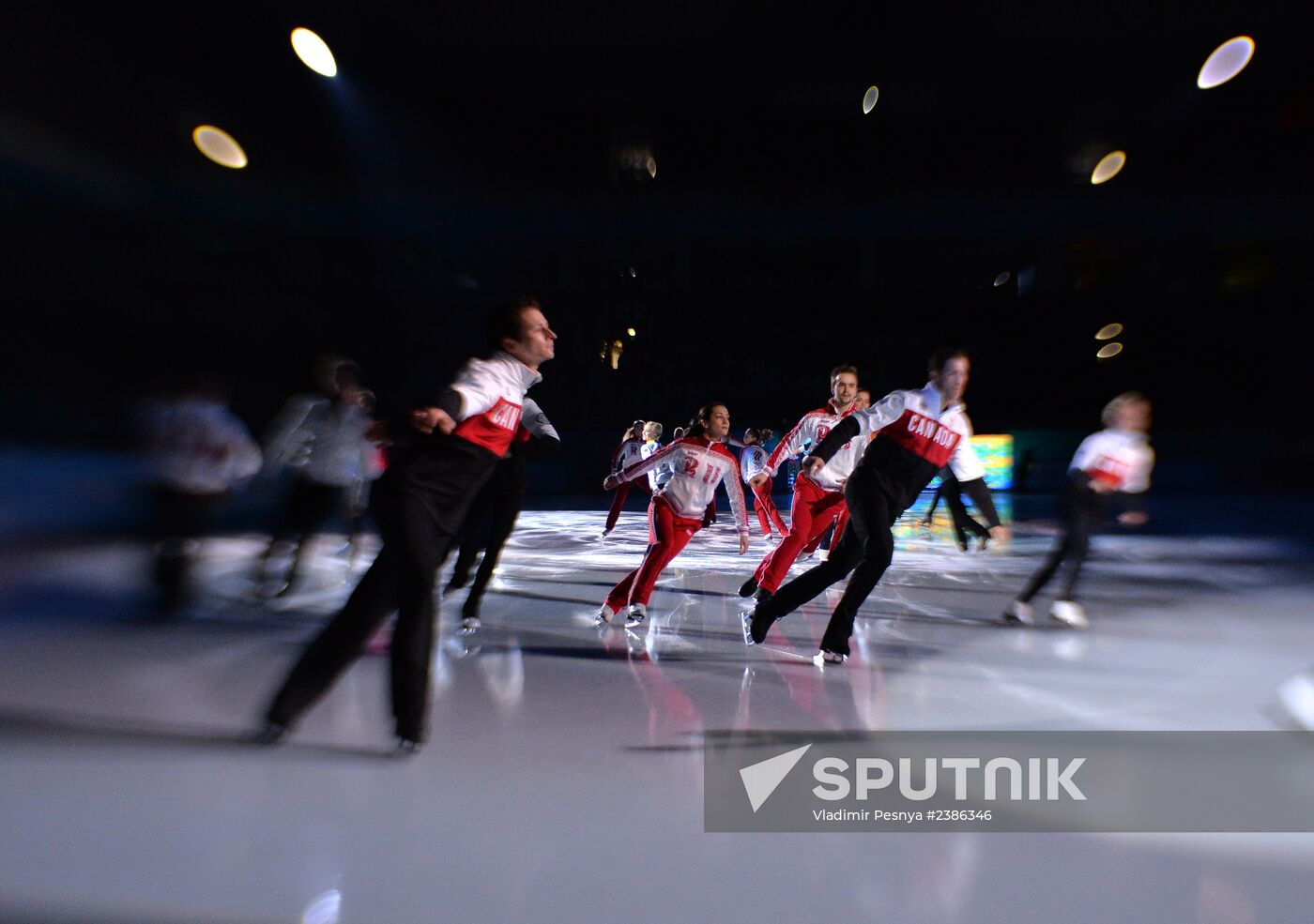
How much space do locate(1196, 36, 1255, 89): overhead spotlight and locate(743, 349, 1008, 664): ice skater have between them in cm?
972

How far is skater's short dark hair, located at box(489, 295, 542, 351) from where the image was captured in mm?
2594

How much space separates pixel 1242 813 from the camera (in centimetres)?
207

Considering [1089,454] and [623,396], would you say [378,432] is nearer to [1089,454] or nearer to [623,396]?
[1089,454]

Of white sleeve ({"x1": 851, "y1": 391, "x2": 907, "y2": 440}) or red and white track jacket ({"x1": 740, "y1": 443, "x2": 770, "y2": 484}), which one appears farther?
red and white track jacket ({"x1": 740, "y1": 443, "x2": 770, "y2": 484})

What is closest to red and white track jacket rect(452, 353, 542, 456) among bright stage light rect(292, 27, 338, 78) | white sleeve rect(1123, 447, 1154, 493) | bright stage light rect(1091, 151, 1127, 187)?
white sleeve rect(1123, 447, 1154, 493)

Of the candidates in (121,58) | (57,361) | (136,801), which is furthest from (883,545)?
(57,361)

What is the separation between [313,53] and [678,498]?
8613 millimetres

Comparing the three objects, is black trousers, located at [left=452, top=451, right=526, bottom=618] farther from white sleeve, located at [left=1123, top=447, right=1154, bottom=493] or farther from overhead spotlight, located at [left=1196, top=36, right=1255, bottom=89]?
overhead spotlight, located at [left=1196, top=36, right=1255, bottom=89]

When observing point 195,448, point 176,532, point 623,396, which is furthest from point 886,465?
point 623,396

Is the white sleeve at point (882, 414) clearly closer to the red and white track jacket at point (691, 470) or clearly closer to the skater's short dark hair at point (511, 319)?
the red and white track jacket at point (691, 470)

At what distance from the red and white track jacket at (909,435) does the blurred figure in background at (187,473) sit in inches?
145

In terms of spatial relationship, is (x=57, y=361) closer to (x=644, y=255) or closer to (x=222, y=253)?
(x=222, y=253)

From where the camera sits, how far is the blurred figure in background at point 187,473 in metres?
4.50

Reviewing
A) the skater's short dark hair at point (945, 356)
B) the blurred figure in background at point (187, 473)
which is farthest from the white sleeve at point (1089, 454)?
the blurred figure in background at point (187, 473)
